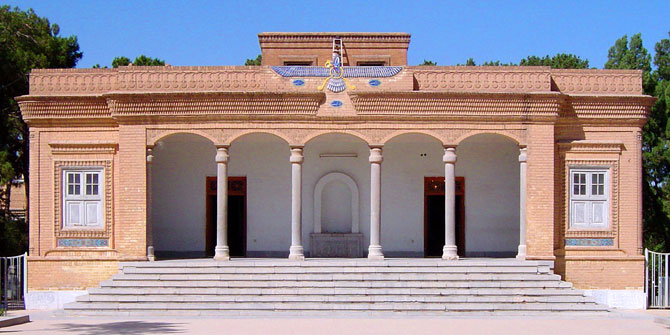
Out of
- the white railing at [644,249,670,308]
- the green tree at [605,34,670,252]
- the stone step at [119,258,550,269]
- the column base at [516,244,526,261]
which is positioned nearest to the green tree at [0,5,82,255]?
the stone step at [119,258,550,269]

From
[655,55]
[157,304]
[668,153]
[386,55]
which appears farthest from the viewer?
[655,55]

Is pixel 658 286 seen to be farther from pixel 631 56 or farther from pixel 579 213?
pixel 631 56

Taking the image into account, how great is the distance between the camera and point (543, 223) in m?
17.6

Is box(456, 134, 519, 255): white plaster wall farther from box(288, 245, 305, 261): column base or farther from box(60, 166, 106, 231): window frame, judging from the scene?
box(60, 166, 106, 231): window frame

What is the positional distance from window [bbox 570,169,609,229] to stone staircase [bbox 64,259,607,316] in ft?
5.41

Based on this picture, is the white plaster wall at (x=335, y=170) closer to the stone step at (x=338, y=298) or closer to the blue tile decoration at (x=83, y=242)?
the stone step at (x=338, y=298)

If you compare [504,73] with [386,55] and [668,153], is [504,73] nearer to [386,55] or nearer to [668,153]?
[386,55]

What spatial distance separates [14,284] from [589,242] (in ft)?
43.8

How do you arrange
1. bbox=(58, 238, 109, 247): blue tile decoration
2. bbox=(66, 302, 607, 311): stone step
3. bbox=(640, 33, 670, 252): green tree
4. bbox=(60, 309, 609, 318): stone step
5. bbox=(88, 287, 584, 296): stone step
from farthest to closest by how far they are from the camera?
1. bbox=(640, 33, 670, 252): green tree
2. bbox=(58, 238, 109, 247): blue tile decoration
3. bbox=(88, 287, 584, 296): stone step
4. bbox=(66, 302, 607, 311): stone step
5. bbox=(60, 309, 609, 318): stone step

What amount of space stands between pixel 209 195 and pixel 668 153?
15.0m

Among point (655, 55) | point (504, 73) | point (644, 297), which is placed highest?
point (655, 55)

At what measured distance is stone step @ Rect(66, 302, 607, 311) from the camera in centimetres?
1568

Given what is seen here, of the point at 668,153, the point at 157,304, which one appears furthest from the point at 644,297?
the point at 157,304

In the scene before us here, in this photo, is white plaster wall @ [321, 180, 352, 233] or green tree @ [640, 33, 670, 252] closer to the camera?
white plaster wall @ [321, 180, 352, 233]
